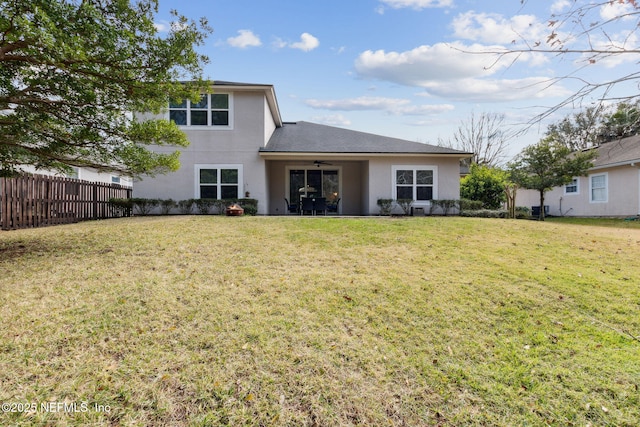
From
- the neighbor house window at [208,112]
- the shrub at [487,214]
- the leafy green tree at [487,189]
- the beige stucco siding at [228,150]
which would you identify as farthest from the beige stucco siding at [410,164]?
the neighbor house window at [208,112]

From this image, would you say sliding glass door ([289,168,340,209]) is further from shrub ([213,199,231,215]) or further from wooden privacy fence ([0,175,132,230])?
wooden privacy fence ([0,175,132,230])

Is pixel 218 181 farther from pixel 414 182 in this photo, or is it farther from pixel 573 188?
pixel 573 188

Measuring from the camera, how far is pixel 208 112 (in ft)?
43.4

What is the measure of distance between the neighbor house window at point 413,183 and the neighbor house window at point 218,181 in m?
7.13

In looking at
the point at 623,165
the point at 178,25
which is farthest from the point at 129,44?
the point at 623,165

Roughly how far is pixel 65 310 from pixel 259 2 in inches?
383

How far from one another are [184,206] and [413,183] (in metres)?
10.1

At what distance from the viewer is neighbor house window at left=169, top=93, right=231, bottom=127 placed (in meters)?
13.2

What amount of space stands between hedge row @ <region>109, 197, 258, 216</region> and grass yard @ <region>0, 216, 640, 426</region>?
634 centimetres

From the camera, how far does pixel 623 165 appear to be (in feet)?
53.7

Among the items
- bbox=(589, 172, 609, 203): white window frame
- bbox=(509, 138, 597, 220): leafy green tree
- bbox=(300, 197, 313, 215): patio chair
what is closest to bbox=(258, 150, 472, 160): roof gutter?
bbox=(300, 197, 313, 215): patio chair

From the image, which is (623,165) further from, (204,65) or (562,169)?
(204,65)

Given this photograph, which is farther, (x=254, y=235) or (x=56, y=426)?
(x=254, y=235)

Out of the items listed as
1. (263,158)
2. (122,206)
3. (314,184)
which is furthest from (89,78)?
(314,184)
